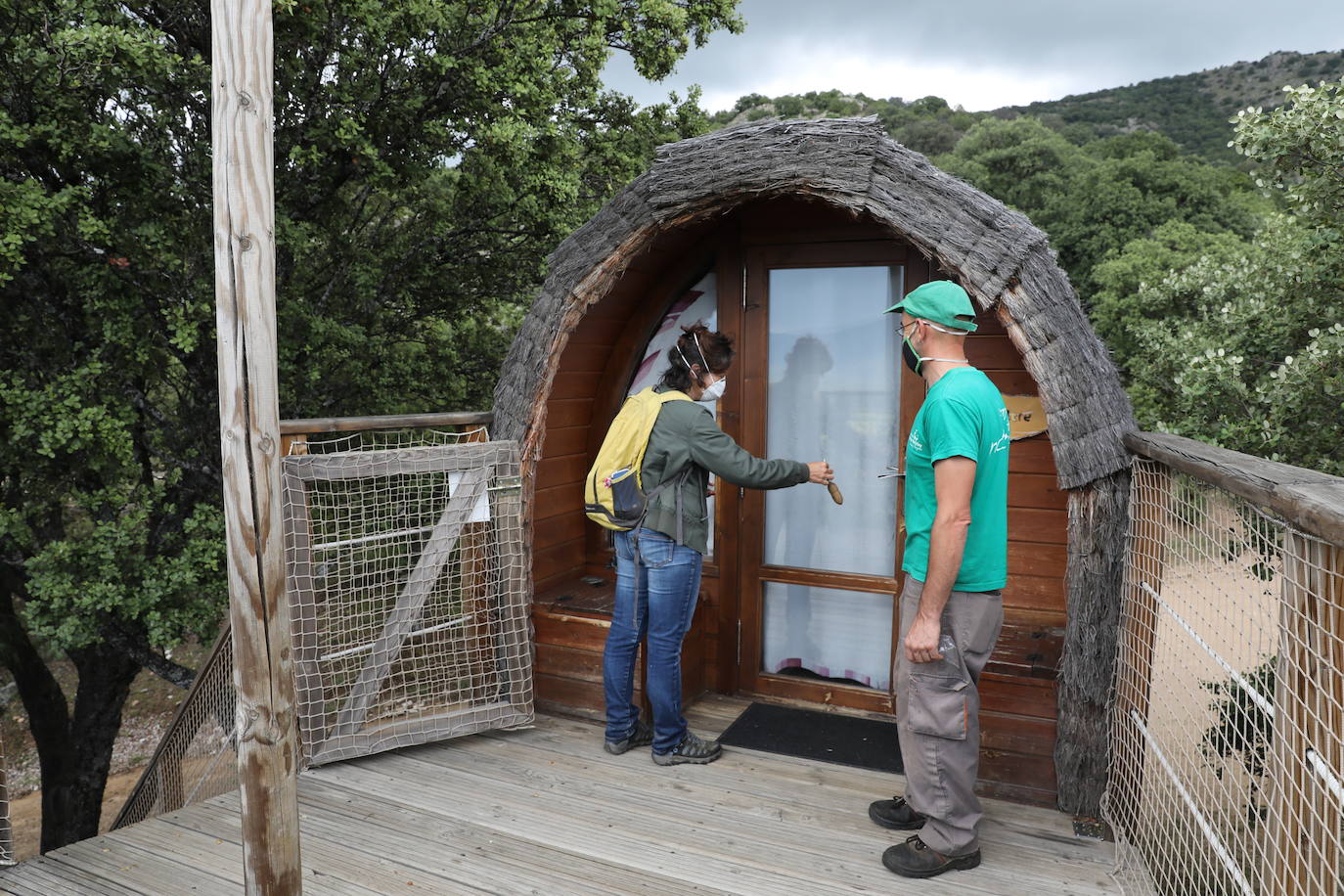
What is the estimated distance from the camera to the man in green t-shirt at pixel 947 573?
8.27ft

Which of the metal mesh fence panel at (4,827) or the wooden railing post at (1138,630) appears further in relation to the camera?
the wooden railing post at (1138,630)

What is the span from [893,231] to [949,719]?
188 centimetres

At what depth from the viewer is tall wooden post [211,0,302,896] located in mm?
2020

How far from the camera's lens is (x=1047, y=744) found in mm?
3293

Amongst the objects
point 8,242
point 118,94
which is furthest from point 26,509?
point 118,94

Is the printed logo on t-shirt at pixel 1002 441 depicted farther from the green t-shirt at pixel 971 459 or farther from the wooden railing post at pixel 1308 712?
the wooden railing post at pixel 1308 712

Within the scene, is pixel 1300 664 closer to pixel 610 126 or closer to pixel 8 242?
pixel 8 242

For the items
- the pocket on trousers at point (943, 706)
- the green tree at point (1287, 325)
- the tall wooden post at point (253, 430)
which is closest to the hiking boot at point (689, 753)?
the pocket on trousers at point (943, 706)

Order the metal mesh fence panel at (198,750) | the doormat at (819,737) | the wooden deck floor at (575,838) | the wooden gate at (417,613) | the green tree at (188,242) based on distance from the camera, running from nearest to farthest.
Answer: the wooden deck floor at (575,838) < the wooden gate at (417,613) < the doormat at (819,737) < the metal mesh fence panel at (198,750) < the green tree at (188,242)

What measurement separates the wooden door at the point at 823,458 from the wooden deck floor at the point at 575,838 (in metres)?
0.71

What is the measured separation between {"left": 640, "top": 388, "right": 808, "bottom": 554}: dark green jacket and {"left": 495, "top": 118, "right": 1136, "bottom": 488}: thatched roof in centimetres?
83

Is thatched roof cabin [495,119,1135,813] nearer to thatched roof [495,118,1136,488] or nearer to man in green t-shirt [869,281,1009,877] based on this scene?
thatched roof [495,118,1136,488]

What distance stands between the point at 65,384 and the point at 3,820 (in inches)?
161

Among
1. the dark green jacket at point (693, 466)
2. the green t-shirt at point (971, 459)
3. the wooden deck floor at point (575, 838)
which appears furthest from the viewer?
the dark green jacket at point (693, 466)
